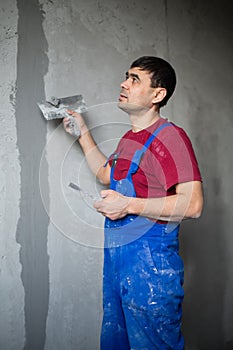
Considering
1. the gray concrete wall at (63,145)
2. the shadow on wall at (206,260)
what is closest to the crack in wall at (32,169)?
the gray concrete wall at (63,145)

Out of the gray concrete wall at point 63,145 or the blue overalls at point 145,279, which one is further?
the gray concrete wall at point 63,145

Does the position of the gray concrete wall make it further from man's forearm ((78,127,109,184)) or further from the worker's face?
the worker's face

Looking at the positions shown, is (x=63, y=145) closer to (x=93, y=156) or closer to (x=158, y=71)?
(x=93, y=156)

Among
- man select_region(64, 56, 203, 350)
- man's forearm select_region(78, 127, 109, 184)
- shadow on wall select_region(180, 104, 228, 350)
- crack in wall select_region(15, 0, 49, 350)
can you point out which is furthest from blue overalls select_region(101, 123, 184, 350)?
shadow on wall select_region(180, 104, 228, 350)

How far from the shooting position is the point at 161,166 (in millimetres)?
1405

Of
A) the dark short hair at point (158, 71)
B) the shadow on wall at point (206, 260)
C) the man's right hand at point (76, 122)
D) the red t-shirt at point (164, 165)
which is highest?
the dark short hair at point (158, 71)

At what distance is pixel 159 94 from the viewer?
1586 mm

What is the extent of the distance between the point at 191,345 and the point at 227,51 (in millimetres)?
1724

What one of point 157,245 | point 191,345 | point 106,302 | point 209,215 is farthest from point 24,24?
point 191,345

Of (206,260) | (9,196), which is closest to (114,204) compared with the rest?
(9,196)

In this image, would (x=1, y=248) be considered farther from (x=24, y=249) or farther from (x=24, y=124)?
(x=24, y=124)

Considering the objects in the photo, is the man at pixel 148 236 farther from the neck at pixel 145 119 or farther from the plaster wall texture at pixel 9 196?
the plaster wall texture at pixel 9 196

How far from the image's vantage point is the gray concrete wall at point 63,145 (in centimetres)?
165

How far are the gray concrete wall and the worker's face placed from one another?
29 centimetres
